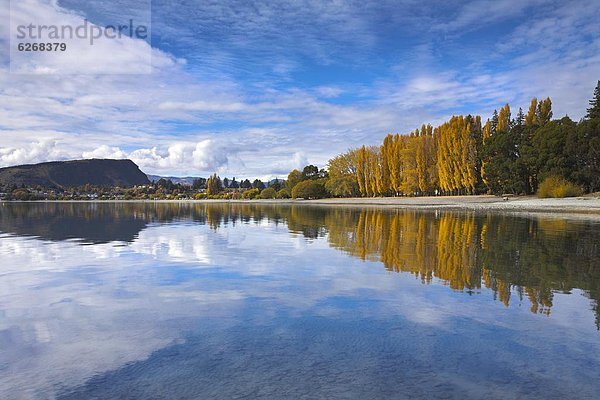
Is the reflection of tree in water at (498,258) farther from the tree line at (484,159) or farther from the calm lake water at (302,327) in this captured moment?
the tree line at (484,159)

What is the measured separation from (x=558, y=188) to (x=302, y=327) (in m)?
47.7

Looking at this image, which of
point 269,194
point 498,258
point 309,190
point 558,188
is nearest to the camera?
point 498,258

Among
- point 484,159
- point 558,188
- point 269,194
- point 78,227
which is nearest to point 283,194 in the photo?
point 269,194

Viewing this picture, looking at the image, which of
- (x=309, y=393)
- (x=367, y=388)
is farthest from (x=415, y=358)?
(x=309, y=393)

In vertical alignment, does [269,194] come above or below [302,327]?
above

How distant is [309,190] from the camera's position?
3757 inches

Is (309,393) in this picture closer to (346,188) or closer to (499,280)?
(499,280)

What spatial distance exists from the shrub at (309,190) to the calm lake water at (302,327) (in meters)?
83.3

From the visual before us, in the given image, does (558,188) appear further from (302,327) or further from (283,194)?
(283,194)

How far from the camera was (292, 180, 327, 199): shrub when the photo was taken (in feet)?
313

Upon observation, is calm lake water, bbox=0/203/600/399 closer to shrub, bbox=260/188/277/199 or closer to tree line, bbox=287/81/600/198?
tree line, bbox=287/81/600/198

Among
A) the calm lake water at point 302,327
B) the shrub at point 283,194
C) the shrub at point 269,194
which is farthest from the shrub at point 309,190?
the calm lake water at point 302,327

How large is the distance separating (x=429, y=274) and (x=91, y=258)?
9314mm

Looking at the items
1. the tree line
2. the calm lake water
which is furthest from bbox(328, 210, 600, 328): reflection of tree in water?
the tree line
